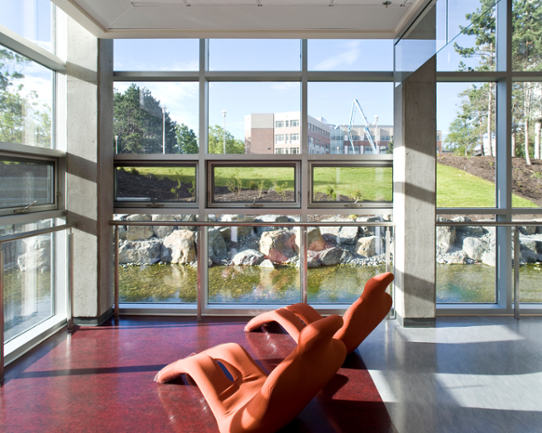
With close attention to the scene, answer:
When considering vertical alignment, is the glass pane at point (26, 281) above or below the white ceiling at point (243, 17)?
below

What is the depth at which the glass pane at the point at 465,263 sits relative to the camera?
4.21 m

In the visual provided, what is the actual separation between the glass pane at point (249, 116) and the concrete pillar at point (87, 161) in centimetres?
116

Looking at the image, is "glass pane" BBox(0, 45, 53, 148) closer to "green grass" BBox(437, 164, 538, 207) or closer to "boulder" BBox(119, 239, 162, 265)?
"boulder" BBox(119, 239, 162, 265)

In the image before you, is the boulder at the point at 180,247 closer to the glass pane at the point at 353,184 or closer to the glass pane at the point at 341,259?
the glass pane at the point at 341,259

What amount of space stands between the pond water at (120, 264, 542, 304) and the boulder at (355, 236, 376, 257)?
0.56ft

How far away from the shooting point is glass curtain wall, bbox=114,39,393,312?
4207mm

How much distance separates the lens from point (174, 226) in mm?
4266

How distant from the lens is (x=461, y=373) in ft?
9.63

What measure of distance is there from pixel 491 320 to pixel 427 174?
1.76 meters

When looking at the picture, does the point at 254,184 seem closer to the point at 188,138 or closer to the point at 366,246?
the point at 188,138

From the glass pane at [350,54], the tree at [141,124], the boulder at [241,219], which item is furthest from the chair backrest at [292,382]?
the glass pane at [350,54]

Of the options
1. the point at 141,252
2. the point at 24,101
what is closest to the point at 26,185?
the point at 24,101

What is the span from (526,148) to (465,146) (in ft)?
1.94

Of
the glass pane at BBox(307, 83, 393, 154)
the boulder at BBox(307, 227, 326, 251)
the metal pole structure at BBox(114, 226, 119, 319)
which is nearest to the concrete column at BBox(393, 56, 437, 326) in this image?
the glass pane at BBox(307, 83, 393, 154)
